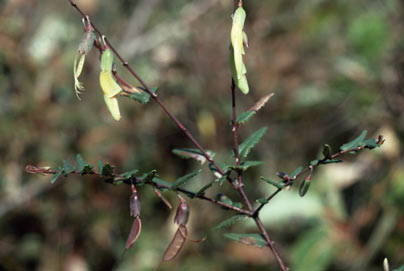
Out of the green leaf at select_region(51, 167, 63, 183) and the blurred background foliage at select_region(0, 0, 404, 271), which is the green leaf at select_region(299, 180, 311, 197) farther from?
the blurred background foliage at select_region(0, 0, 404, 271)

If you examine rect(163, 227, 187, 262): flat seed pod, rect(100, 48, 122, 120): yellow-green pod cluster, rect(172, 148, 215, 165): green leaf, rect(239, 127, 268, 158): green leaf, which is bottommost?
rect(163, 227, 187, 262): flat seed pod

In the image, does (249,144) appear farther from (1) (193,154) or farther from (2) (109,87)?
(2) (109,87)

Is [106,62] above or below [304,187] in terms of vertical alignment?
above

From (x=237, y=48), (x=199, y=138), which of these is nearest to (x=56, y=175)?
(x=237, y=48)

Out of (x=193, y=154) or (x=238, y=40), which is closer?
(x=238, y=40)

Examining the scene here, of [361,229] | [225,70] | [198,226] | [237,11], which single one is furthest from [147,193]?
[237,11]

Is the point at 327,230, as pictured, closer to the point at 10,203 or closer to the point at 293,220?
the point at 293,220

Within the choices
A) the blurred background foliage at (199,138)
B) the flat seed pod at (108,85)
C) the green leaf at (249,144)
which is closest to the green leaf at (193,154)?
the green leaf at (249,144)

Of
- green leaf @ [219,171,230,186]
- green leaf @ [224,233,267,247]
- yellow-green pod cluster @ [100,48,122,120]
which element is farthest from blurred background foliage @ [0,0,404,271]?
yellow-green pod cluster @ [100,48,122,120]
